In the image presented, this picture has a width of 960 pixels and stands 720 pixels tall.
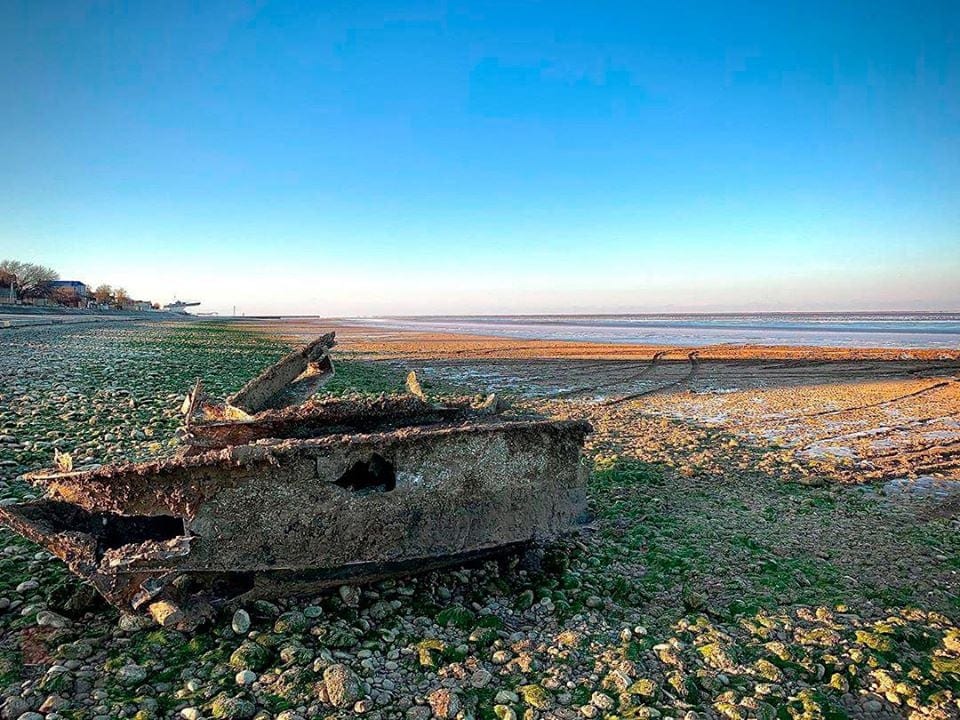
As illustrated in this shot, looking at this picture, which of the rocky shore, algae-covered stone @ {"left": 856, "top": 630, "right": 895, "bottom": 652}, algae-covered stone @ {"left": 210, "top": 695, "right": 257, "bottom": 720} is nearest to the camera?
algae-covered stone @ {"left": 210, "top": 695, "right": 257, "bottom": 720}

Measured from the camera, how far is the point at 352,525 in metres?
3.57

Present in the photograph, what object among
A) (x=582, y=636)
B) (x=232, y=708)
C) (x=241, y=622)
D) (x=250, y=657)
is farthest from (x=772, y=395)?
(x=232, y=708)

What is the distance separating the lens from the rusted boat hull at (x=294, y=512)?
3236 mm

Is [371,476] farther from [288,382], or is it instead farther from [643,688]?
[288,382]

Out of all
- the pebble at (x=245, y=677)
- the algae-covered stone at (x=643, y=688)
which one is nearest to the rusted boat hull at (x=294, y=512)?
the pebble at (x=245, y=677)

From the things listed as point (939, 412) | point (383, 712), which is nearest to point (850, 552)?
point (383, 712)

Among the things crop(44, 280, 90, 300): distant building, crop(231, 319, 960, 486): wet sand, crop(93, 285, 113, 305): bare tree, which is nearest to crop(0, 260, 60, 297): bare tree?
crop(44, 280, 90, 300): distant building

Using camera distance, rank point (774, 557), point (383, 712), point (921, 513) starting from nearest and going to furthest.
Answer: point (383, 712) → point (774, 557) → point (921, 513)

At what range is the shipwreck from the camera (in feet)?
10.6

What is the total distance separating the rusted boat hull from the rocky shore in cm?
22

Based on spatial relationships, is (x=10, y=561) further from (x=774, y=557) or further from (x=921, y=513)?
(x=921, y=513)

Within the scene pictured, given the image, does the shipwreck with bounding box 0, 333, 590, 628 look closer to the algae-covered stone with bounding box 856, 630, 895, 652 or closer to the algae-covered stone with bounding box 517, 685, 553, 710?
the algae-covered stone with bounding box 517, 685, 553, 710

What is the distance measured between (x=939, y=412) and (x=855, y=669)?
11.5 m

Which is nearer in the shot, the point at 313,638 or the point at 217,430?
the point at 313,638
